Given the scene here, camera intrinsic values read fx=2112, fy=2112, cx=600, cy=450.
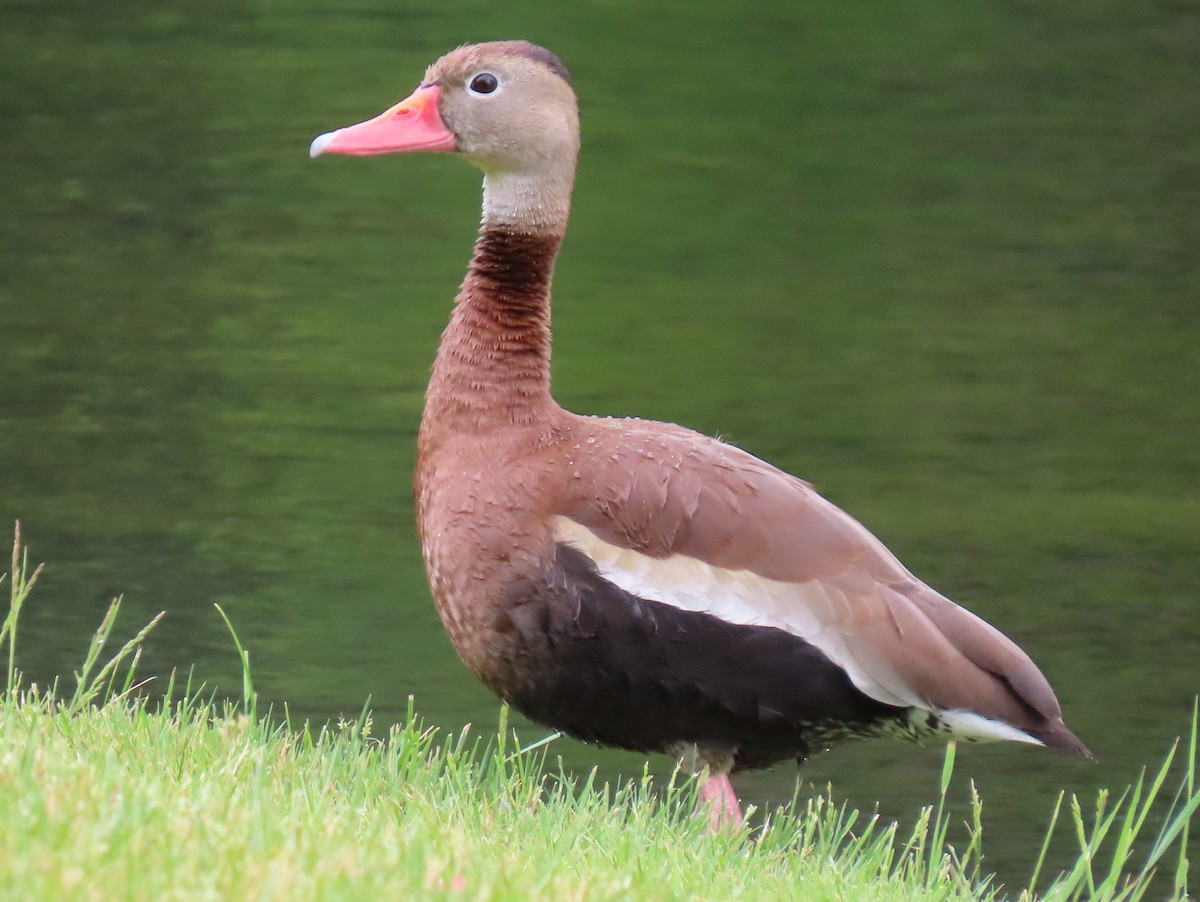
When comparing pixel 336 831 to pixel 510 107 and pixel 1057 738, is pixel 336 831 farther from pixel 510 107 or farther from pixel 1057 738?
pixel 510 107

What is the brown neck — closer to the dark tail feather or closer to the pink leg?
the pink leg

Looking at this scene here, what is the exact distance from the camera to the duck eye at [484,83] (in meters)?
5.40

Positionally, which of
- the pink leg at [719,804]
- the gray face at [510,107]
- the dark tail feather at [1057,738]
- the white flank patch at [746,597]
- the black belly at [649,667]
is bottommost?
the pink leg at [719,804]

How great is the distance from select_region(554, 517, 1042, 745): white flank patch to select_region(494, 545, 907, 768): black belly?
22 mm

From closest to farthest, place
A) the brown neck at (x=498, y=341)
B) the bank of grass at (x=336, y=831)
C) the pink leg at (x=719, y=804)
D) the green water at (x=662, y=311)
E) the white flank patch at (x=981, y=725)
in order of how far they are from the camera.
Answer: the bank of grass at (x=336, y=831) → the pink leg at (x=719, y=804) → the white flank patch at (x=981, y=725) → the brown neck at (x=498, y=341) → the green water at (x=662, y=311)

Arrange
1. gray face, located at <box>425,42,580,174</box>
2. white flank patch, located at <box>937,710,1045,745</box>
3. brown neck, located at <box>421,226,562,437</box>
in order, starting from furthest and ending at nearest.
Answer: gray face, located at <box>425,42,580,174</box>
brown neck, located at <box>421,226,562,437</box>
white flank patch, located at <box>937,710,1045,745</box>

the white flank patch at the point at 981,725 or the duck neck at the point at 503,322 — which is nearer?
the white flank patch at the point at 981,725

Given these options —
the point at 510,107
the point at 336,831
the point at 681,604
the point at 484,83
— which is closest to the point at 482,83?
the point at 484,83

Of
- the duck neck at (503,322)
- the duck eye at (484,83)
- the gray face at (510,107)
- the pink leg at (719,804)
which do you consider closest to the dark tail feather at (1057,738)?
the pink leg at (719,804)

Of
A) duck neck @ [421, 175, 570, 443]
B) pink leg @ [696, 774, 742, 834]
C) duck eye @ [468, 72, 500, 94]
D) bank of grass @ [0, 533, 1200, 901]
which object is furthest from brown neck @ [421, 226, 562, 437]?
pink leg @ [696, 774, 742, 834]

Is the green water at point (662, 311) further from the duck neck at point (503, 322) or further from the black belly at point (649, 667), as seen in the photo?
the duck neck at point (503, 322)

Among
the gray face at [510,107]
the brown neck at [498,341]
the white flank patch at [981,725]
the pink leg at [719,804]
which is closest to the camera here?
the pink leg at [719,804]

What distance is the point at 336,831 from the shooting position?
358 cm

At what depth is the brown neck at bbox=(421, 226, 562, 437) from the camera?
5.02 meters
